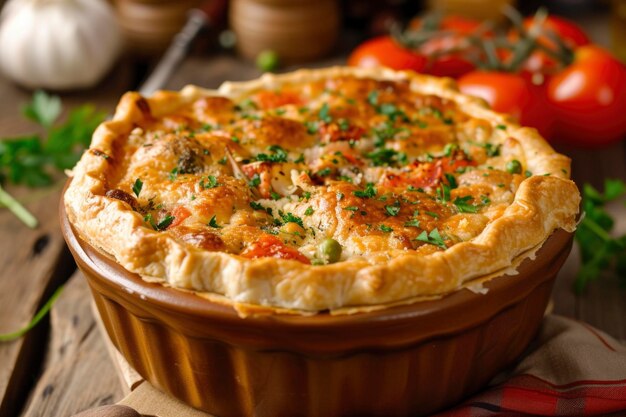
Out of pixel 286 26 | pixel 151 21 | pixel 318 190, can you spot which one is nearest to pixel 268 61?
pixel 286 26

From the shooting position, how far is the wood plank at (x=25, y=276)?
10.3 ft

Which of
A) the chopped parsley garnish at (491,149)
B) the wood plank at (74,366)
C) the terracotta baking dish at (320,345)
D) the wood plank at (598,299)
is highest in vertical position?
the chopped parsley garnish at (491,149)

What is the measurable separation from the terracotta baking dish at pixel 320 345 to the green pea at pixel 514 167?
409mm

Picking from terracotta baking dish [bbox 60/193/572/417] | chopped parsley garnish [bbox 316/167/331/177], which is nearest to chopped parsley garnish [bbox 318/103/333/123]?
chopped parsley garnish [bbox 316/167/331/177]

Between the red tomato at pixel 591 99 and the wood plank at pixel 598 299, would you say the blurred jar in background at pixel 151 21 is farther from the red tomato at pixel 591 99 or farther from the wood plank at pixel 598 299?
the wood plank at pixel 598 299

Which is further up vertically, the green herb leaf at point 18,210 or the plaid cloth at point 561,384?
the plaid cloth at point 561,384

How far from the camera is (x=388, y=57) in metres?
5.12

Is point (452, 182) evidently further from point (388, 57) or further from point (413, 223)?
point (388, 57)

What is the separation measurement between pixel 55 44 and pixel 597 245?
3719 millimetres

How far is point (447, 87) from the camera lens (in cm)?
351

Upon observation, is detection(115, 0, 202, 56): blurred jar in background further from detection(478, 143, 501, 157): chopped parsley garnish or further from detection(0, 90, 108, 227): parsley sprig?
detection(478, 143, 501, 157): chopped parsley garnish

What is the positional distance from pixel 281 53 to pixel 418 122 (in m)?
2.42

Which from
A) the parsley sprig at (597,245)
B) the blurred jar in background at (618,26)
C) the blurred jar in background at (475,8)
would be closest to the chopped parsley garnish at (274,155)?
the parsley sprig at (597,245)

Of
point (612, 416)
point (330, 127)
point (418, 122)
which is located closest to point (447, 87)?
point (418, 122)
